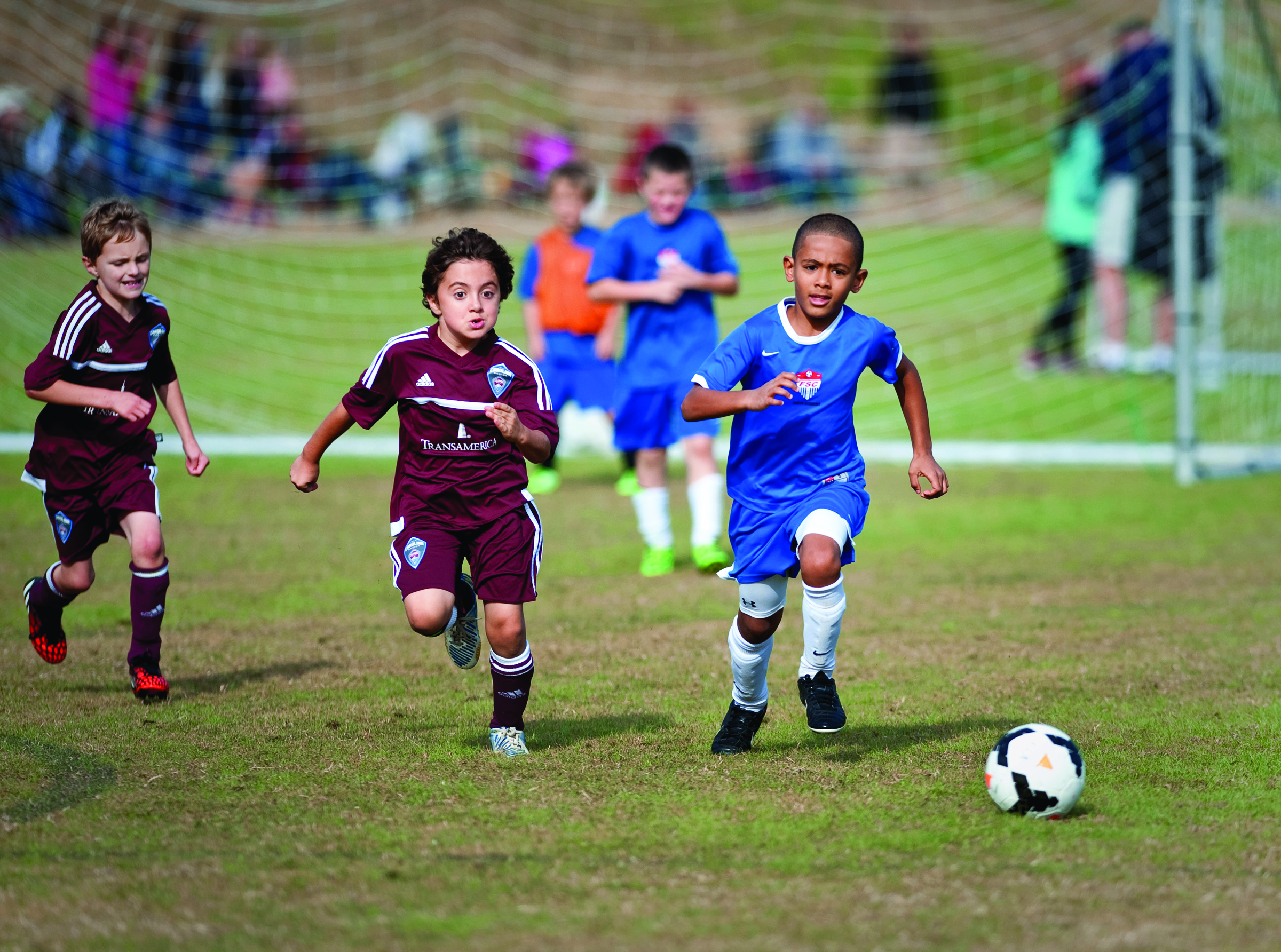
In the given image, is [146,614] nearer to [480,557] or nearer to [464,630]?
[464,630]

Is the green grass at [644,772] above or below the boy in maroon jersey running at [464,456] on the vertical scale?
below

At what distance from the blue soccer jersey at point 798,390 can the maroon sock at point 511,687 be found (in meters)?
0.79

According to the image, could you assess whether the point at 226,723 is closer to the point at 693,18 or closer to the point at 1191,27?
the point at 1191,27

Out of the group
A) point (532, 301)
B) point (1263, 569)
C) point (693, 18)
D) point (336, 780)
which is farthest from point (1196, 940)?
point (693, 18)

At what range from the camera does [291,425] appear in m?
12.1

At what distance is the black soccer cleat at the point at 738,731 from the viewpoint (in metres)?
4.29

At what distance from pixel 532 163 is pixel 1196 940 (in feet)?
48.0

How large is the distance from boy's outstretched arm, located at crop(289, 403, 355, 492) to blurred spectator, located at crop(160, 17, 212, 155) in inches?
398

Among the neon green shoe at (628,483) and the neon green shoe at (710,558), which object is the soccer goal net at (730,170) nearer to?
the neon green shoe at (628,483)

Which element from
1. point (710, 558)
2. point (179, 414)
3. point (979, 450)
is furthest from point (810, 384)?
point (979, 450)

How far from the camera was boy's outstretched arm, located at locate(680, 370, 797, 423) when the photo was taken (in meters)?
3.87

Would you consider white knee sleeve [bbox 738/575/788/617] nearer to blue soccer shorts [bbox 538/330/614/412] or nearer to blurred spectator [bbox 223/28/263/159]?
blue soccer shorts [bbox 538/330/614/412]

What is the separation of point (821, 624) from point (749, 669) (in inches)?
10.5

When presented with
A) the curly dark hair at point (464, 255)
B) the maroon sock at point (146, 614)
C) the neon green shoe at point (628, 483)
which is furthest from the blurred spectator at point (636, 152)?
the curly dark hair at point (464, 255)
